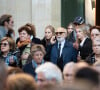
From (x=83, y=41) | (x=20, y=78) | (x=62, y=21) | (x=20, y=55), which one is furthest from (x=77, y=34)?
(x=20, y=78)

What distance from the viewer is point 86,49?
10.5m

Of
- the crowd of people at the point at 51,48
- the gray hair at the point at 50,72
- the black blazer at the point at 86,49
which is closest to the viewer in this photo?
the gray hair at the point at 50,72

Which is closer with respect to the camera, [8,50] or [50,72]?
[50,72]

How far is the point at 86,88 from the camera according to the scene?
12.1ft

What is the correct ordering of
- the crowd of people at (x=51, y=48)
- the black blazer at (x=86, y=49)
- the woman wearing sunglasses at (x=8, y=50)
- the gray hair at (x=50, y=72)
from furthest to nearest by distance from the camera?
the black blazer at (x=86, y=49) < the woman wearing sunglasses at (x=8, y=50) < the crowd of people at (x=51, y=48) < the gray hair at (x=50, y=72)

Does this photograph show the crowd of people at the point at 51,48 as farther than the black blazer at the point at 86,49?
No

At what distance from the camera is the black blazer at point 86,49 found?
10391 millimetres

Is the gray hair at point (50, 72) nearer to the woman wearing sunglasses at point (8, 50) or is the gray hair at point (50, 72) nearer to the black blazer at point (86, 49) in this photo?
the woman wearing sunglasses at point (8, 50)

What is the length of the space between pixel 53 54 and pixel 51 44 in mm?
544

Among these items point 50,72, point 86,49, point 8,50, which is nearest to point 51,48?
point 86,49

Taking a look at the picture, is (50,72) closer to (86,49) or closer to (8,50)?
(8,50)

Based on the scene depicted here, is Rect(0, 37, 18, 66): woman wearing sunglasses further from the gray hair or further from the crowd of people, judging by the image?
the gray hair

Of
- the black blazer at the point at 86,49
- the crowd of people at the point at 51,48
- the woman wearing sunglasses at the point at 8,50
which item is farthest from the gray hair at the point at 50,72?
the black blazer at the point at 86,49

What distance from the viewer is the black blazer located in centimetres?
1039
